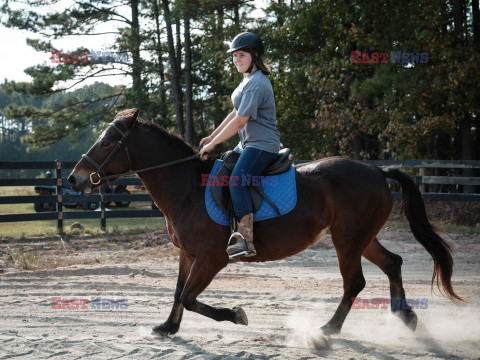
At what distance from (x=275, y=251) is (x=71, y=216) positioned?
10.0 metres

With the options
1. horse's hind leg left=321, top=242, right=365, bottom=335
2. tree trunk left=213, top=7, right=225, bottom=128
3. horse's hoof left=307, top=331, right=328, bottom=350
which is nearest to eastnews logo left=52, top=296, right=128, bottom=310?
horse's hoof left=307, top=331, right=328, bottom=350

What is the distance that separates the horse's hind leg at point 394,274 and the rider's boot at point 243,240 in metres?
1.51

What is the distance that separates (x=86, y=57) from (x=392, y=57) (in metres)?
12.2

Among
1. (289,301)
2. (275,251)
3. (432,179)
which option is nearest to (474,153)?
(432,179)

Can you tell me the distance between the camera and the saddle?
15.0 ft

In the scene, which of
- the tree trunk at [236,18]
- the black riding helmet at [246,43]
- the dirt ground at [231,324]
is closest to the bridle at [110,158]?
the black riding helmet at [246,43]

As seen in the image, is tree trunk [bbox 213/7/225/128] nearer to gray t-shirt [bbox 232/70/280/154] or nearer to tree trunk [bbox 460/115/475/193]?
tree trunk [bbox 460/115/475/193]

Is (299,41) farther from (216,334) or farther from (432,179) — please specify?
(216,334)

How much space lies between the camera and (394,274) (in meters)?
5.07

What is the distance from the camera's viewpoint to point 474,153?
17.0m

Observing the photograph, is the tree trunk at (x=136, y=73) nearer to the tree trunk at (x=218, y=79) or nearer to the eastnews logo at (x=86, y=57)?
the eastnews logo at (x=86, y=57)

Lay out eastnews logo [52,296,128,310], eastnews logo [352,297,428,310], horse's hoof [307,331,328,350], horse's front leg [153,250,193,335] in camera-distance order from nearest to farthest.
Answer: horse's hoof [307,331,328,350], horse's front leg [153,250,193,335], eastnews logo [352,297,428,310], eastnews logo [52,296,128,310]

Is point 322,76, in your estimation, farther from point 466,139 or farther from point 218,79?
point 218,79

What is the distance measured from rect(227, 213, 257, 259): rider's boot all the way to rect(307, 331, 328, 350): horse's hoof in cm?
93
